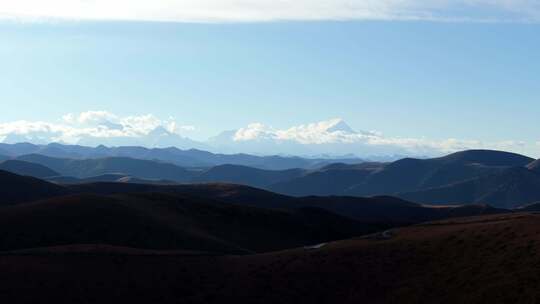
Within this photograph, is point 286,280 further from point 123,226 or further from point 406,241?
point 123,226

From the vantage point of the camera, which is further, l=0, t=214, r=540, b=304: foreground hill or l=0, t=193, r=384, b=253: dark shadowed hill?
l=0, t=193, r=384, b=253: dark shadowed hill

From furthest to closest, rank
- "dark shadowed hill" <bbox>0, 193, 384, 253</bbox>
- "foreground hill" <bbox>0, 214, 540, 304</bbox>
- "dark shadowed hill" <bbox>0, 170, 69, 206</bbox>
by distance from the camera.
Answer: "dark shadowed hill" <bbox>0, 170, 69, 206</bbox> < "dark shadowed hill" <bbox>0, 193, 384, 253</bbox> < "foreground hill" <bbox>0, 214, 540, 304</bbox>

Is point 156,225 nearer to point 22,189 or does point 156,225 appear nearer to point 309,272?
point 309,272

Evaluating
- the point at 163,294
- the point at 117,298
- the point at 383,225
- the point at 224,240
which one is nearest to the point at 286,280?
the point at 163,294

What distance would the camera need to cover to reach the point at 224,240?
4262 inches

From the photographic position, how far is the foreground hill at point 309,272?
5475cm

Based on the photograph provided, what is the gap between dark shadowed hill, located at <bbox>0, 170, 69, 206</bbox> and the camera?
165125 mm

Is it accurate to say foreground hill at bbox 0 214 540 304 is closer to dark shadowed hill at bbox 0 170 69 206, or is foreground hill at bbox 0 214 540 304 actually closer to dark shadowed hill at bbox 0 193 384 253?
dark shadowed hill at bbox 0 193 384 253

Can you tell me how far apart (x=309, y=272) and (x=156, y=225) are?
1803 inches

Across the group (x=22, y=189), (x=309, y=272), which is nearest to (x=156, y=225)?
(x=309, y=272)

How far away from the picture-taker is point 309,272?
2534 inches

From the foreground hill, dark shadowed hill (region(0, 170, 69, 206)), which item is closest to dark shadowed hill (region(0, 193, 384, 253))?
the foreground hill

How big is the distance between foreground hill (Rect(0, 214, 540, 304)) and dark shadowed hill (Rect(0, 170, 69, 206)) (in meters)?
103

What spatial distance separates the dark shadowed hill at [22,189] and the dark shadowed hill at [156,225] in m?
51.6
